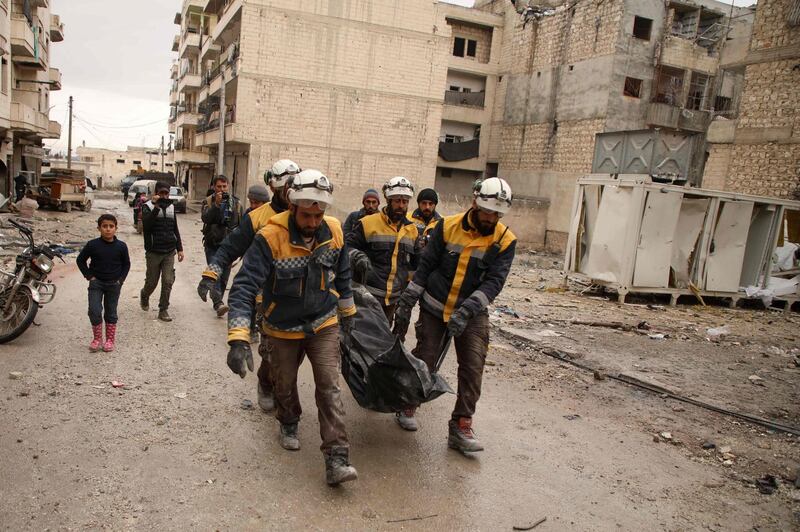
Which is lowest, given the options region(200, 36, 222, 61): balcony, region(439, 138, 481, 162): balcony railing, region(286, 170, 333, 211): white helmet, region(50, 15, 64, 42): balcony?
region(286, 170, 333, 211): white helmet

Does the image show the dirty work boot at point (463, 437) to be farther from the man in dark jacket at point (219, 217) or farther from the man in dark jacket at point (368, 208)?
the man in dark jacket at point (219, 217)

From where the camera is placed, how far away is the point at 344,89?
79.4 ft

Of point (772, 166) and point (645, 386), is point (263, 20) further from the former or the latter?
point (645, 386)

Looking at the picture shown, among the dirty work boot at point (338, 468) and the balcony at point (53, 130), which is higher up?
the balcony at point (53, 130)

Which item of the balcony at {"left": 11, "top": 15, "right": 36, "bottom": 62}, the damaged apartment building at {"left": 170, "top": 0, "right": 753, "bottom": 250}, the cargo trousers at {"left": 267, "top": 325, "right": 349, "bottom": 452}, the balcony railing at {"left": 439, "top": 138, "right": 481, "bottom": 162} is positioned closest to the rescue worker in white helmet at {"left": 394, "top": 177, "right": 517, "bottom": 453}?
the cargo trousers at {"left": 267, "top": 325, "right": 349, "bottom": 452}

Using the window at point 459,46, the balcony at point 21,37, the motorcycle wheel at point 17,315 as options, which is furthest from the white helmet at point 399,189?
the window at point 459,46

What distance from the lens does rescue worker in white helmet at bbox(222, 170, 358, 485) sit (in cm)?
335

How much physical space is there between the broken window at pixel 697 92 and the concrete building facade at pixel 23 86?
2819cm

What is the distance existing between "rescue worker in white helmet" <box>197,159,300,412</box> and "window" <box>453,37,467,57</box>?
30158mm

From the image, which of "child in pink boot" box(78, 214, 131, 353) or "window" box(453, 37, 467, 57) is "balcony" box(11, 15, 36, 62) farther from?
"child in pink boot" box(78, 214, 131, 353)

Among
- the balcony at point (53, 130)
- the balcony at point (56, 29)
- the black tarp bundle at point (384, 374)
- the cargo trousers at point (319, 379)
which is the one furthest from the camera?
the balcony at point (56, 29)

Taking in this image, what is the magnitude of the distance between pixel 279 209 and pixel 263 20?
20743 millimetres

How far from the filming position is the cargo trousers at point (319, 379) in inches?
134

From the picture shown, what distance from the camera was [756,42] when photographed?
16391 millimetres
